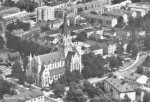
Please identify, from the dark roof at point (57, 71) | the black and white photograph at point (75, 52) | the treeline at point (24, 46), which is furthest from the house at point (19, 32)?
the dark roof at point (57, 71)

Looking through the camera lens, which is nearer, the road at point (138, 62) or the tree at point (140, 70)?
the tree at point (140, 70)

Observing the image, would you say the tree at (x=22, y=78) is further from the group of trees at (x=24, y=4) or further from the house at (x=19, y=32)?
the group of trees at (x=24, y=4)

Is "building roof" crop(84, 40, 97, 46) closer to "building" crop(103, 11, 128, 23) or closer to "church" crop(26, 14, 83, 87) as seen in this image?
"church" crop(26, 14, 83, 87)

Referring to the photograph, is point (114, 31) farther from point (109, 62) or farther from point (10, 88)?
point (10, 88)

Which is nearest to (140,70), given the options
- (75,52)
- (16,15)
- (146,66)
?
(146,66)

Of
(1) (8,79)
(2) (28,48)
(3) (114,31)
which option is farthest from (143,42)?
(1) (8,79)

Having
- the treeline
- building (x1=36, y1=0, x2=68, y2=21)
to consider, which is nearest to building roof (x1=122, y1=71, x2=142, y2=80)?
the treeline
